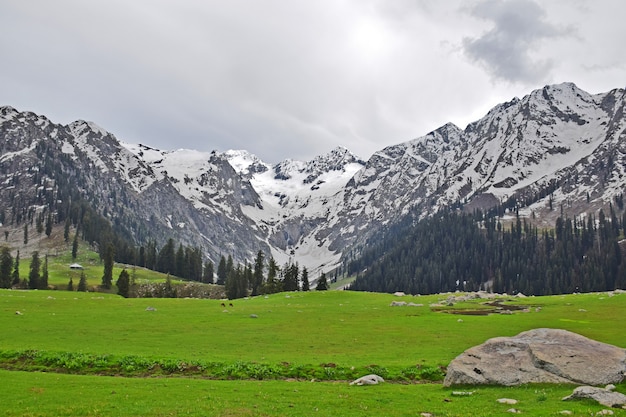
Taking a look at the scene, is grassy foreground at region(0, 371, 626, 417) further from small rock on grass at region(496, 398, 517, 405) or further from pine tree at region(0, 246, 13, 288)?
pine tree at region(0, 246, 13, 288)

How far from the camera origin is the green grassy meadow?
84.3 ft

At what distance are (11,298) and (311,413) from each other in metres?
70.7

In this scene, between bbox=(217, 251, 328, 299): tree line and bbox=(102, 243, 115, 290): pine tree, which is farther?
bbox=(102, 243, 115, 290): pine tree

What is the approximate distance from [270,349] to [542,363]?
23.9 metres

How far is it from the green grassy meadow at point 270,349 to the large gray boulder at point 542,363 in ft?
3.83

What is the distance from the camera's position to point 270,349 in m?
45.3

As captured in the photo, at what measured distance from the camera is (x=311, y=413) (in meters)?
24.4

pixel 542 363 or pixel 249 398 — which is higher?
pixel 542 363

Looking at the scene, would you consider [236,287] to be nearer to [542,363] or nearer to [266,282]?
[266,282]

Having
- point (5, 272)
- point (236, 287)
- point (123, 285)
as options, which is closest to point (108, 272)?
point (123, 285)

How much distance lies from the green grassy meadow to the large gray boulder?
1168 mm

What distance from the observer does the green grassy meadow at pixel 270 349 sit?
84.3 ft

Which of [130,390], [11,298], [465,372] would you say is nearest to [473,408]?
[465,372]

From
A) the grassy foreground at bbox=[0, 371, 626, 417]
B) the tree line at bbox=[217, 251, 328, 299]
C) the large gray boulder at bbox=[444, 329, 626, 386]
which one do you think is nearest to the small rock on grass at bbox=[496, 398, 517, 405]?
the grassy foreground at bbox=[0, 371, 626, 417]
